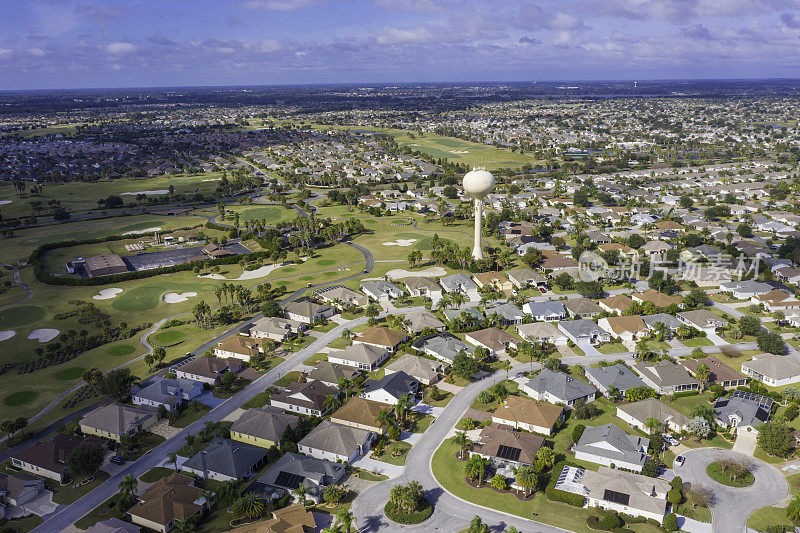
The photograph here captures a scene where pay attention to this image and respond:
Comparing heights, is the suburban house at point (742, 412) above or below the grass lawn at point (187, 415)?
above

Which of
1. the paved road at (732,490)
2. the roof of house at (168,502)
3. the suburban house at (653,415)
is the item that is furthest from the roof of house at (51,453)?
the paved road at (732,490)

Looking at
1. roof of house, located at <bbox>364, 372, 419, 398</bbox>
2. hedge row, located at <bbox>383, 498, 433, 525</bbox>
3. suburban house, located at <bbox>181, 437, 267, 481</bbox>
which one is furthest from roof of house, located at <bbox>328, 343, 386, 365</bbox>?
hedge row, located at <bbox>383, 498, 433, 525</bbox>

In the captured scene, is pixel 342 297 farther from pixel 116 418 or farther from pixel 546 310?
pixel 116 418

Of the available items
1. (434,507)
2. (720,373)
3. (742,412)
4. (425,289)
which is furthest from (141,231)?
(742,412)

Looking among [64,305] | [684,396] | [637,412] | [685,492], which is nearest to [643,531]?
[685,492]

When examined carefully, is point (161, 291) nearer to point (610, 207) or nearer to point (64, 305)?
point (64, 305)

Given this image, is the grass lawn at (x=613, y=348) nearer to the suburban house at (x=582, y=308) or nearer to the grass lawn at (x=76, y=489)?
the suburban house at (x=582, y=308)
